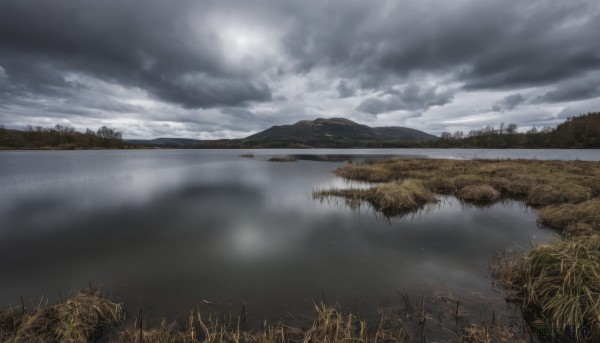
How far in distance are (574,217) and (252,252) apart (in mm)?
19992

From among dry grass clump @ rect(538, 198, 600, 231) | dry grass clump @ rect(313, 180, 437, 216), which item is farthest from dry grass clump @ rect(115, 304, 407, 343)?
dry grass clump @ rect(538, 198, 600, 231)

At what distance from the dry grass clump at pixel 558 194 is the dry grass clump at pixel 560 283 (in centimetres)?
1679

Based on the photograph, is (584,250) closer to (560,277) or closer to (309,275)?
(560,277)

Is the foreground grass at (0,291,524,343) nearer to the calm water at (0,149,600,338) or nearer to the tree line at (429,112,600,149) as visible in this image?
the calm water at (0,149,600,338)

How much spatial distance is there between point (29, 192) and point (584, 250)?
146ft

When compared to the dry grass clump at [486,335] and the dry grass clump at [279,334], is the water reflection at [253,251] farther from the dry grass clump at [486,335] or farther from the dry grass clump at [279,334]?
the dry grass clump at [486,335]

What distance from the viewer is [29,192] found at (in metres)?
28.4

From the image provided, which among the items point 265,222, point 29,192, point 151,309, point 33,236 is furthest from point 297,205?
point 29,192

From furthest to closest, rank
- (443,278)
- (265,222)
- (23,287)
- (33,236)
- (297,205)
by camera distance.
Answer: (297,205), (265,222), (33,236), (443,278), (23,287)

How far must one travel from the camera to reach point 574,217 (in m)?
15.9

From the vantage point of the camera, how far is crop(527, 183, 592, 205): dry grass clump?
21.3 m

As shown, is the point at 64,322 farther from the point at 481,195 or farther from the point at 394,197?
the point at 481,195

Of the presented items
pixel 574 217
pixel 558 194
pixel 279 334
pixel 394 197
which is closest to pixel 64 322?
pixel 279 334

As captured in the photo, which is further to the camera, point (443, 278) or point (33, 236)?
point (33, 236)
